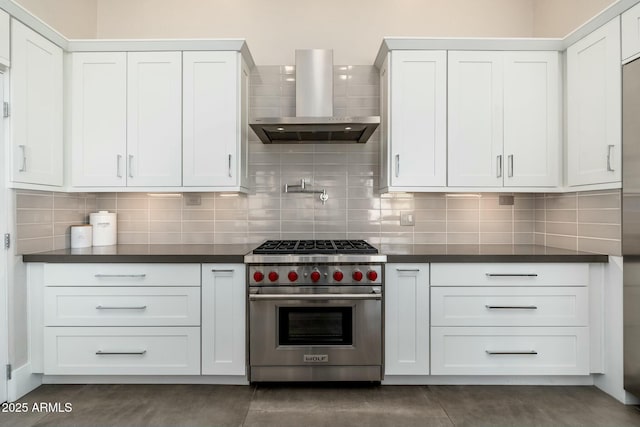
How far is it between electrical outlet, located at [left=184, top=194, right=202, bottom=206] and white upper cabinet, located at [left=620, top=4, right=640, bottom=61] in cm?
309

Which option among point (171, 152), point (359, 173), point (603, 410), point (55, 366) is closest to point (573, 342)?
point (603, 410)

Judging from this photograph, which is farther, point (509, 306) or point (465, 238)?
point (465, 238)

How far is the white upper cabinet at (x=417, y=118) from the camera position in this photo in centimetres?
285

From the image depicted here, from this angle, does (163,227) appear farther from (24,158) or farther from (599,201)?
(599,201)

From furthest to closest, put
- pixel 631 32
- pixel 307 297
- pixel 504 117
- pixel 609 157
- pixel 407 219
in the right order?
pixel 407 219 < pixel 504 117 < pixel 307 297 < pixel 609 157 < pixel 631 32

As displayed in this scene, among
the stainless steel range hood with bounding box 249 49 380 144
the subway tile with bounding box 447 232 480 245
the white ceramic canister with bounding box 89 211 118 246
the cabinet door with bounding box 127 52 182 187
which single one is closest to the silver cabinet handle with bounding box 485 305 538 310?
the subway tile with bounding box 447 232 480 245

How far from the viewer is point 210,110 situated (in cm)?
286

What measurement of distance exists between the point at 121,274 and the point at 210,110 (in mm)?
1294

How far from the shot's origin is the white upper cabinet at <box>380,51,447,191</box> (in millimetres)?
2852

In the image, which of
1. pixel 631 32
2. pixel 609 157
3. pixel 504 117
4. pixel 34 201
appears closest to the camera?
pixel 631 32

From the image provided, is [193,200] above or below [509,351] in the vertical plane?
above

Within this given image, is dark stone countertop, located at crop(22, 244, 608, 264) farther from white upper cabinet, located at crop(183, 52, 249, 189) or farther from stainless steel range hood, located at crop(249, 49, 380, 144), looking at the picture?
stainless steel range hood, located at crop(249, 49, 380, 144)

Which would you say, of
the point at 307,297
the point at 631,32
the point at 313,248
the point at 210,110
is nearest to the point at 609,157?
the point at 631,32

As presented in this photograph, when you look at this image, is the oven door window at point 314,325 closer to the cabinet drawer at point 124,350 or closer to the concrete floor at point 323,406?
the concrete floor at point 323,406
